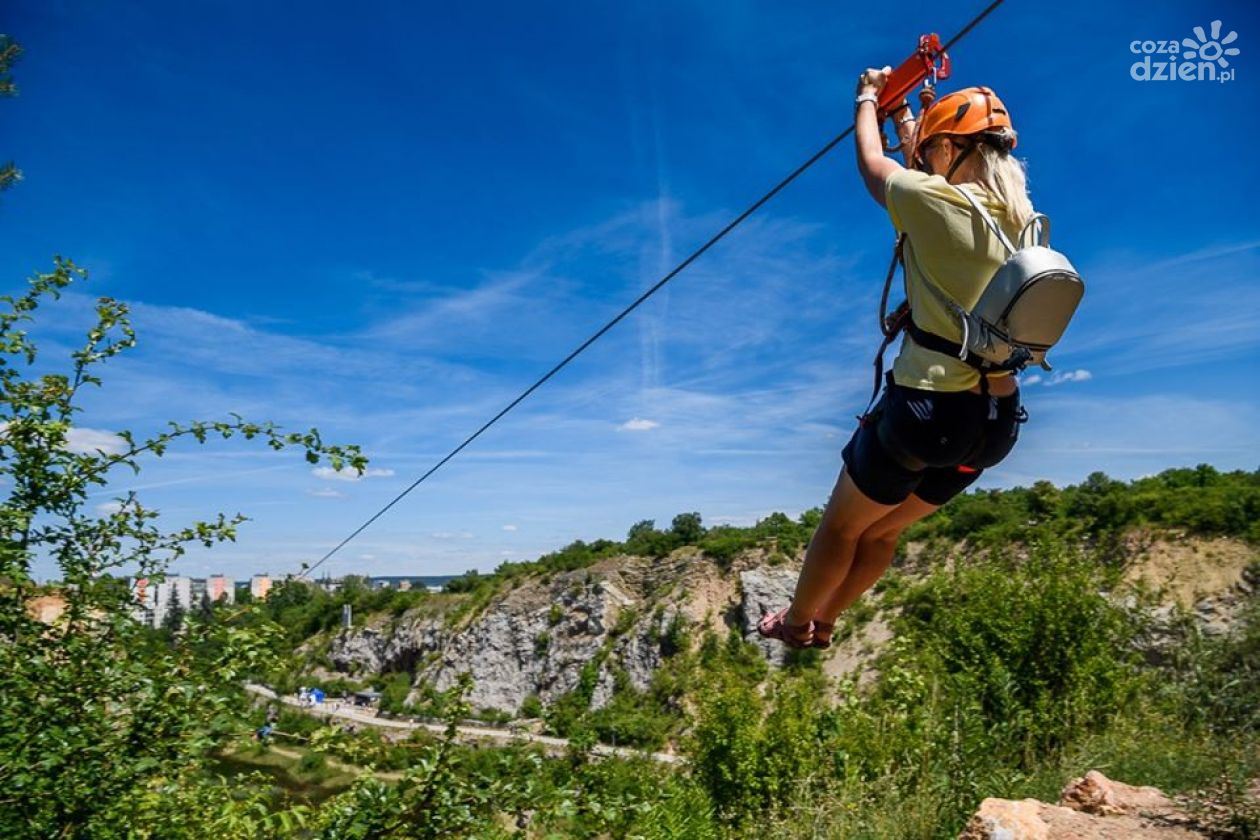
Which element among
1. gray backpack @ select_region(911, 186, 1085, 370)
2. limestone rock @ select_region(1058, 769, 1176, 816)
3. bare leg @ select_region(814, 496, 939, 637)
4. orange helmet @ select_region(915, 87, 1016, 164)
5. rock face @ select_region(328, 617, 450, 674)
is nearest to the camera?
gray backpack @ select_region(911, 186, 1085, 370)

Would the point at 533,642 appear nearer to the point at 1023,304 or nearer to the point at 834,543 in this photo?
the point at 834,543

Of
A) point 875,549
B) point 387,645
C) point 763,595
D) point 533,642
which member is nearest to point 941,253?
point 875,549

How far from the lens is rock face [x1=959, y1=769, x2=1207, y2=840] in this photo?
15.6ft

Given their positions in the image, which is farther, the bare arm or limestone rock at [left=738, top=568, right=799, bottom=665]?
limestone rock at [left=738, top=568, right=799, bottom=665]

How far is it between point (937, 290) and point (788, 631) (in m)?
1.32

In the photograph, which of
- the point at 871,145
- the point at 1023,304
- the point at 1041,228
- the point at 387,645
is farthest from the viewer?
the point at 387,645

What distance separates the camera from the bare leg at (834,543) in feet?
6.72

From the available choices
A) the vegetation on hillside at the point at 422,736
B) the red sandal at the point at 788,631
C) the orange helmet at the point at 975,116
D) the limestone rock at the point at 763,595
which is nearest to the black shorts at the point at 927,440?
the orange helmet at the point at 975,116

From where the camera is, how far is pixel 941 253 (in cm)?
171

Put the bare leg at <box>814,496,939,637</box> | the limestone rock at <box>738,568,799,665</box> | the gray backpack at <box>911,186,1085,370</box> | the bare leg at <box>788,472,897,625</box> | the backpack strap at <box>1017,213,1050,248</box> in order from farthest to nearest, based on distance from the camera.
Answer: the limestone rock at <box>738,568,799,665</box>
the bare leg at <box>814,496,939,637</box>
the bare leg at <box>788,472,897,625</box>
the backpack strap at <box>1017,213,1050,248</box>
the gray backpack at <box>911,186,1085,370</box>

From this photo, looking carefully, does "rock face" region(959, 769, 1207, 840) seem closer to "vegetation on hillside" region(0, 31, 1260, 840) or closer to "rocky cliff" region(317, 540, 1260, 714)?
"vegetation on hillside" region(0, 31, 1260, 840)

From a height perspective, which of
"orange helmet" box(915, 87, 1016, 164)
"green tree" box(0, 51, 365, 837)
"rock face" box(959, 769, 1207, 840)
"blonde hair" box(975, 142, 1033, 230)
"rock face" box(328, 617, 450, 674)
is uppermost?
"orange helmet" box(915, 87, 1016, 164)

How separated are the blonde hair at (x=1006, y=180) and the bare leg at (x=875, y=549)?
789 millimetres

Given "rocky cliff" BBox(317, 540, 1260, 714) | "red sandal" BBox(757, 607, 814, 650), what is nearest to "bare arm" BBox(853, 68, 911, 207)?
"red sandal" BBox(757, 607, 814, 650)
